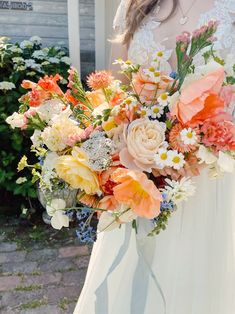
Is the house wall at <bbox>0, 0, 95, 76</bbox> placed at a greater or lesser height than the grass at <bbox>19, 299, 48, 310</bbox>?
greater

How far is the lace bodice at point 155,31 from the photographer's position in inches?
57.8

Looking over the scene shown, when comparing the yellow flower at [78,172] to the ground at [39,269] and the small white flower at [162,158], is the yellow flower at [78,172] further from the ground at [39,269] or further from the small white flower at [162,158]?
the ground at [39,269]

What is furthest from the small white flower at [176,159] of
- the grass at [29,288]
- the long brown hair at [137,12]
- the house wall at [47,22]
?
the house wall at [47,22]

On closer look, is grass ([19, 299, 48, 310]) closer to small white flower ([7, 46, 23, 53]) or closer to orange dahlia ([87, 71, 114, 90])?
orange dahlia ([87, 71, 114, 90])

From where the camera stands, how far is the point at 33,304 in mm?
2643

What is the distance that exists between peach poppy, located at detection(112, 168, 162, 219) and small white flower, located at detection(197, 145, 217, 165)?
0.14m

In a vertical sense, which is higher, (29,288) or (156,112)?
(156,112)

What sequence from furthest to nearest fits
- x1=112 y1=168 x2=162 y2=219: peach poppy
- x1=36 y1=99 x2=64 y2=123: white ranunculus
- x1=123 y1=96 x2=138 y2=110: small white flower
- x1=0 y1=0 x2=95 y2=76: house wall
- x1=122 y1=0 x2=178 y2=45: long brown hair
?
x1=0 y1=0 x2=95 y2=76: house wall → x1=122 y1=0 x2=178 y2=45: long brown hair → x1=36 y1=99 x2=64 y2=123: white ranunculus → x1=123 y1=96 x2=138 y2=110: small white flower → x1=112 y1=168 x2=162 y2=219: peach poppy

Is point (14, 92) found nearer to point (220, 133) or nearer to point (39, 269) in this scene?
point (39, 269)

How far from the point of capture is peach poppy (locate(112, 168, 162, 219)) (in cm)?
107

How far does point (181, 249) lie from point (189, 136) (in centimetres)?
67

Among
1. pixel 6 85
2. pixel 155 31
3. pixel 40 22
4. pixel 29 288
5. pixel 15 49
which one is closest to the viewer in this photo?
pixel 155 31

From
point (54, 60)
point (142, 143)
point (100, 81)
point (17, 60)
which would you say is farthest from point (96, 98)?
point (54, 60)

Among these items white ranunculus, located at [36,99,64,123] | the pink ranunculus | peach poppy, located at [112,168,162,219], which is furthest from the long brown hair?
peach poppy, located at [112,168,162,219]
